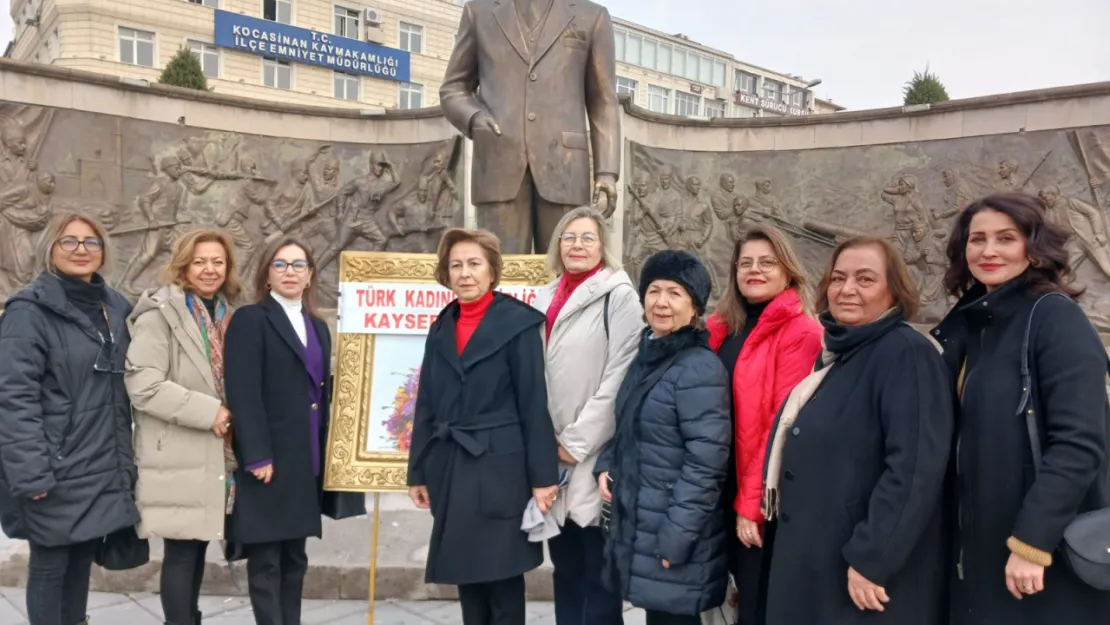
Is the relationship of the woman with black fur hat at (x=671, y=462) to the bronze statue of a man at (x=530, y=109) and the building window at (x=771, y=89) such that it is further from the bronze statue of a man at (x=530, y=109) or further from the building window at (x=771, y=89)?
the building window at (x=771, y=89)

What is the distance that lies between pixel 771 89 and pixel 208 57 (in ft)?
146

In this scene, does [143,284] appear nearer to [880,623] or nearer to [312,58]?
[880,623]

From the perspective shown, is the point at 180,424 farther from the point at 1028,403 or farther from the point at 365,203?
the point at 365,203

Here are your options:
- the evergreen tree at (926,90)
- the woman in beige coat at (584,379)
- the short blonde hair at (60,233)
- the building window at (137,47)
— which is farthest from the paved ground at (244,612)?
the building window at (137,47)

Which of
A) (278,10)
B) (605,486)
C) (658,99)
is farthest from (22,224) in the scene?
(658,99)

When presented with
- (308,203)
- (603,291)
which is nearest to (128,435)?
(603,291)

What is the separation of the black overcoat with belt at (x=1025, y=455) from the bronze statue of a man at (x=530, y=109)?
2.53 meters

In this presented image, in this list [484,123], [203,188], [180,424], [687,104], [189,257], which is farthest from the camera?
[687,104]

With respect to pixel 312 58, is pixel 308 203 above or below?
below

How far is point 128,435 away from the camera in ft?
10.3

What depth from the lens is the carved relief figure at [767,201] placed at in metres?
12.4

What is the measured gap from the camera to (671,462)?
2484 millimetres

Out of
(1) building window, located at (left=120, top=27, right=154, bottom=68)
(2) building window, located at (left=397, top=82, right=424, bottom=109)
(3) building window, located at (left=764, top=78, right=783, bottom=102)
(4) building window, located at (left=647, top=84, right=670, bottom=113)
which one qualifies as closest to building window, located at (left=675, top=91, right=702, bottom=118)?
(4) building window, located at (left=647, top=84, right=670, bottom=113)

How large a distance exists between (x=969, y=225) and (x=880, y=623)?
1.22 m
